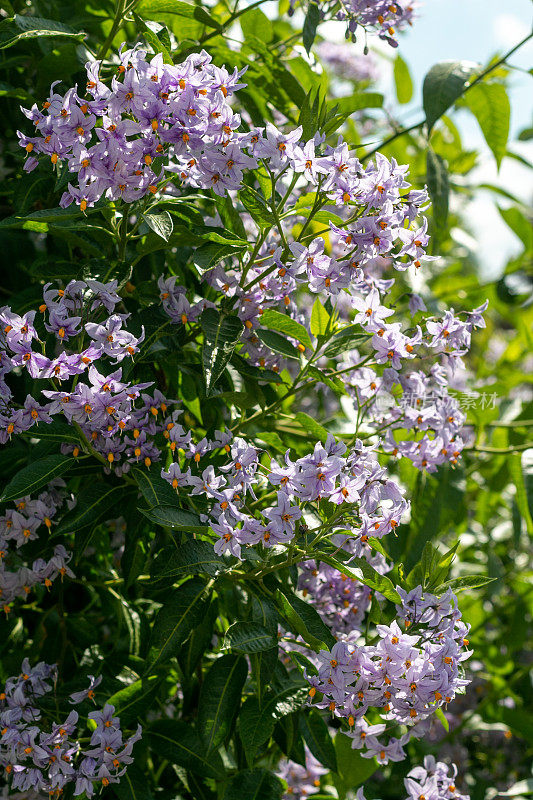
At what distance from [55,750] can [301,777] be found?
2.65 ft

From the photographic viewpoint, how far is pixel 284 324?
144cm

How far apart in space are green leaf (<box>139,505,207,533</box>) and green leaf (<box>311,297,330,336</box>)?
0.48m

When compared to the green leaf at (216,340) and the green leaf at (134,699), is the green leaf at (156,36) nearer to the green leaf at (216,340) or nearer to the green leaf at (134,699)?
the green leaf at (216,340)

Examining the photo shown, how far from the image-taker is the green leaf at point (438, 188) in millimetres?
1865

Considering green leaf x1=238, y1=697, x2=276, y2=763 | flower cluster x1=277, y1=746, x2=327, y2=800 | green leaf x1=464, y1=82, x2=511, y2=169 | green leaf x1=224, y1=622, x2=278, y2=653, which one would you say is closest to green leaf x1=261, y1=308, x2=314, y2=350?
green leaf x1=224, y1=622, x2=278, y2=653

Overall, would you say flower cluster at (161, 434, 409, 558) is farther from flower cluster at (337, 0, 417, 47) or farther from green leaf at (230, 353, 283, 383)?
flower cluster at (337, 0, 417, 47)

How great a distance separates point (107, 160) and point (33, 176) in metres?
0.36

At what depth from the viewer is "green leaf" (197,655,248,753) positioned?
133 centimetres

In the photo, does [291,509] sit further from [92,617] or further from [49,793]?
[92,617]

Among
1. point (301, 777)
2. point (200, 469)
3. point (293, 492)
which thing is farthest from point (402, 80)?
point (301, 777)

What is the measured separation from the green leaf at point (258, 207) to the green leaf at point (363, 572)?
564 millimetres

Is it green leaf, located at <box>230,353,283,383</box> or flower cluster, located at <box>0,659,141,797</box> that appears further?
green leaf, located at <box>230,353,283,383</box>

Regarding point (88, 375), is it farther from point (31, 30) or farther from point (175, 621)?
point (31, 30)

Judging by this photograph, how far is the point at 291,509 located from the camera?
1189 mm
